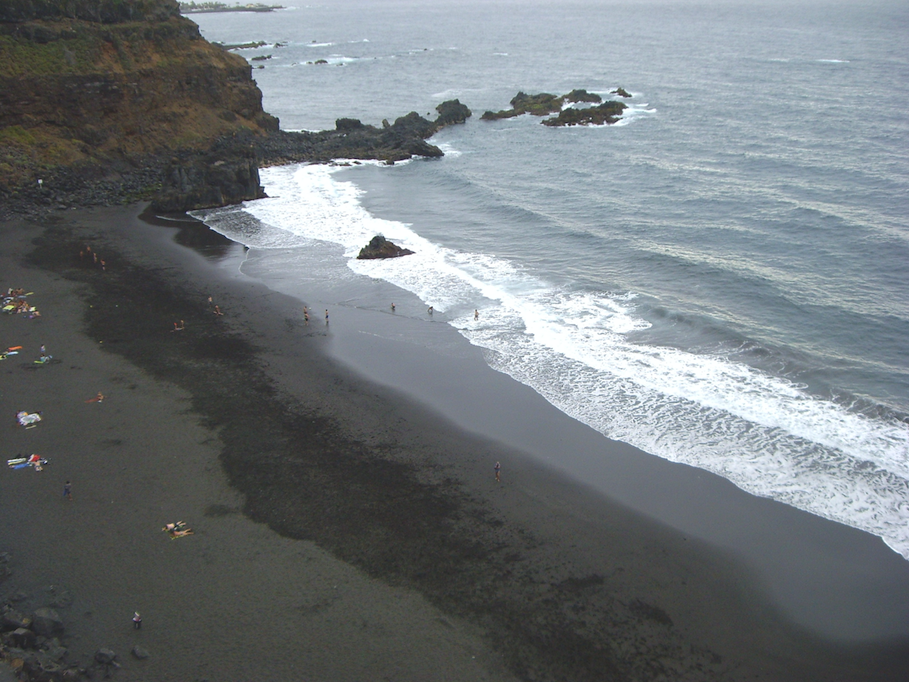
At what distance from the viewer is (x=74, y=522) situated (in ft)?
65.7

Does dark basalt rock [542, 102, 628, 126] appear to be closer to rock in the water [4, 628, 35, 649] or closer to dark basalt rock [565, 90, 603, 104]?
dark basalt rock [565, 90, 603, 104]

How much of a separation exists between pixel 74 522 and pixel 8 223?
116 feet

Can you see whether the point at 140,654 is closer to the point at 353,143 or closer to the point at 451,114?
the point at 353,143

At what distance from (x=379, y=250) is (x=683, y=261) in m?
19.8

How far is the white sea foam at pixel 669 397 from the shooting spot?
22.2 m

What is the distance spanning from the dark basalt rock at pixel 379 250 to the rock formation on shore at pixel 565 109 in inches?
1975

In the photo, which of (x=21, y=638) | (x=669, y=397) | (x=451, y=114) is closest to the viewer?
(x=21, y=638)

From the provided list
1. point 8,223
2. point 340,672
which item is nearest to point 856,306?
point 340,672

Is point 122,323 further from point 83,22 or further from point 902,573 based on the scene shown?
point 83,22

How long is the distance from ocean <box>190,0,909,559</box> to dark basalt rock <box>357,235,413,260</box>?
927mm

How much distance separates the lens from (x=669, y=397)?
89.4 ft

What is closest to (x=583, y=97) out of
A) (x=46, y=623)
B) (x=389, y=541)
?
(x=389, y=541)

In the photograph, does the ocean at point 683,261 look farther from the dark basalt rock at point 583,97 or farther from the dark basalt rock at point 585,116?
the dark basalt rock at point 583,97

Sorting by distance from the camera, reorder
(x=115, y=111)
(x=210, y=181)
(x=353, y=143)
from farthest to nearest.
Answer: (x=353, y=143) < (x=115, y=111) < (x=210, y=181)
